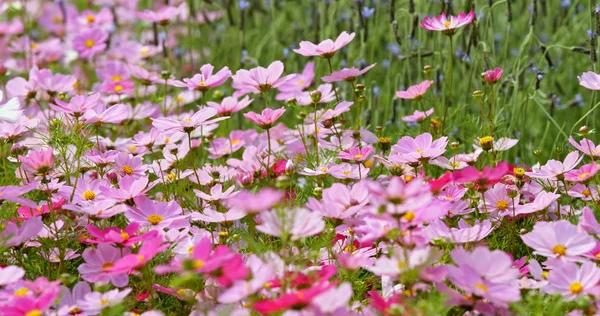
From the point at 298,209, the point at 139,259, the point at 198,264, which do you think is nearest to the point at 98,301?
the point at 139,259

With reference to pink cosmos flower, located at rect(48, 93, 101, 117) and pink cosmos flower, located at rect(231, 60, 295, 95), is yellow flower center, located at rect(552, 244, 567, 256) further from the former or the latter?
pink cosmos flower, located at rect(48, 93, 101, 117)

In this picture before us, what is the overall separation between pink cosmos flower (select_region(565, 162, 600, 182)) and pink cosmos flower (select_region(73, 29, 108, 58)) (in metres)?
1.39

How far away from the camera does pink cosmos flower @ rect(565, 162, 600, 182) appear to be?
51.6 inches

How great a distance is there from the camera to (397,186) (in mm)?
966

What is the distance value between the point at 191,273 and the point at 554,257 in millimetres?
502

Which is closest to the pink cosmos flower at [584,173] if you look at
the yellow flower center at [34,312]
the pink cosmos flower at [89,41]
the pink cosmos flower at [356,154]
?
the pink cosmos flower at [356,154]

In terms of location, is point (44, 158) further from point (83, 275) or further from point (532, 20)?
point (532, 20)

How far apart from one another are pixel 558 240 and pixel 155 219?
23.7 inches

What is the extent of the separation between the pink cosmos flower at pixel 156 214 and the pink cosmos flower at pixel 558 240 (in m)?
0.52

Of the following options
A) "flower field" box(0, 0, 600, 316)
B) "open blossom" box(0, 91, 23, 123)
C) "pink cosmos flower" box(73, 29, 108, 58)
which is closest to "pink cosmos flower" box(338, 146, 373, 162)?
"flower field" box(0, 0, 600, 316)

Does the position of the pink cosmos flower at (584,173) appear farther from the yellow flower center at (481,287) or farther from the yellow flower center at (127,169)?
the yellow flower center at (127,169)

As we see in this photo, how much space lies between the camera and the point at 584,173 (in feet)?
4.38

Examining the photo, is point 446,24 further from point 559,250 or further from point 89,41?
point 89,41

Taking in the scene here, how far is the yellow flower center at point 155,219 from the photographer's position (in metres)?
1.28
